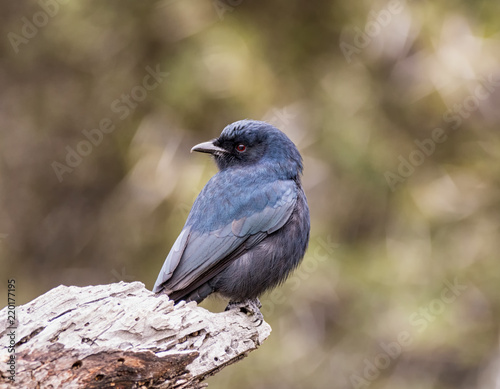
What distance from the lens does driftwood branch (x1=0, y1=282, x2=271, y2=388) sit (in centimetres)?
322

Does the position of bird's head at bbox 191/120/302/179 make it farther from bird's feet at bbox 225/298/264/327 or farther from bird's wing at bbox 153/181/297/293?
bird's feet at bbox 225/298/264/327

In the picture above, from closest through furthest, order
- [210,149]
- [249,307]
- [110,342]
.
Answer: [110,342] → [249,307] → [210,149]

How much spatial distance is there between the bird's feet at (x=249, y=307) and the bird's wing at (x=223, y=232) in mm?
277

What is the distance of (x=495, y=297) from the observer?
741 centimetres

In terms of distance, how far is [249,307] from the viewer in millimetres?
4523

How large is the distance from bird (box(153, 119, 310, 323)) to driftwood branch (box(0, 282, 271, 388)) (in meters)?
0.58

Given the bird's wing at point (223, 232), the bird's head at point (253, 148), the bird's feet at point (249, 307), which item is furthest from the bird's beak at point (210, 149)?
the bird's feet at point (249, 307)

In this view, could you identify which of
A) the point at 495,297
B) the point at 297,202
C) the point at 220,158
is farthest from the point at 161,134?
the point at 495,297

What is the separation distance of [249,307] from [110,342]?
4.45 feet

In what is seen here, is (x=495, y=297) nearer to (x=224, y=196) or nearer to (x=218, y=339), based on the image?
(x=224, y=196)

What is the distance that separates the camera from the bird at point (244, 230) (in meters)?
4.46

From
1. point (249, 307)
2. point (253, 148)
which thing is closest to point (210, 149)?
point (253, 148)

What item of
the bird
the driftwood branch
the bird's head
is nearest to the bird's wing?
the bird

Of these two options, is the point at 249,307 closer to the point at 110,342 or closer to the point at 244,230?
the point at 244,230
